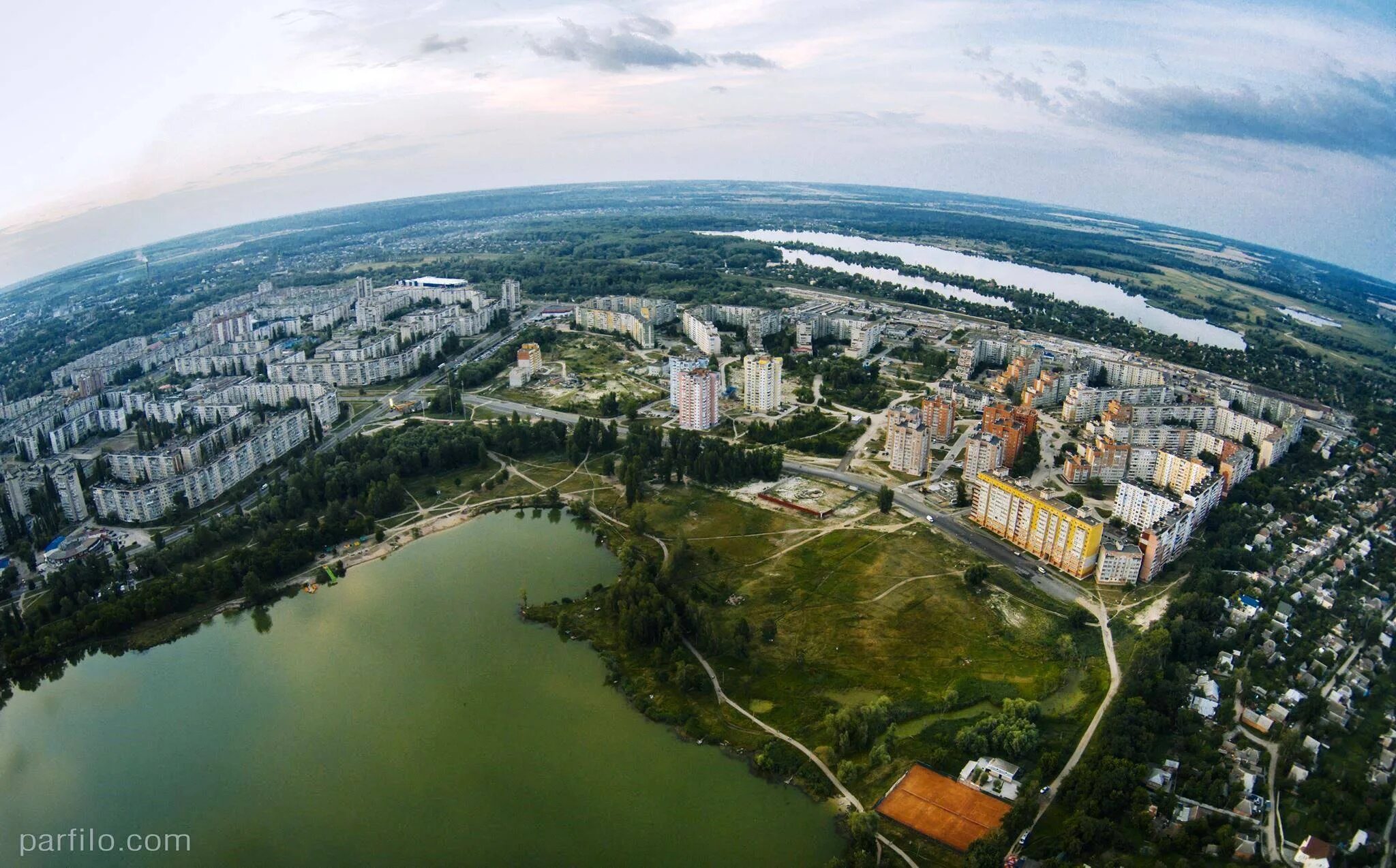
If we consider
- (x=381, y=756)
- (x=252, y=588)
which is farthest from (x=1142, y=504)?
(x=252, y=588)

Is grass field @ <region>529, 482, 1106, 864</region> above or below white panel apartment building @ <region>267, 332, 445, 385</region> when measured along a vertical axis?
below

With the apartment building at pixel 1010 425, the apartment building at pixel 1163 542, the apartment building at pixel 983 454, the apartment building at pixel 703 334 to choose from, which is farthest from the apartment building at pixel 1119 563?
the apartment building at pixel 703 334

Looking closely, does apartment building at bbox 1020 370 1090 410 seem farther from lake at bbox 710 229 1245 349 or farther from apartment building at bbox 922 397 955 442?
lake at bbox 710 229 1245 349

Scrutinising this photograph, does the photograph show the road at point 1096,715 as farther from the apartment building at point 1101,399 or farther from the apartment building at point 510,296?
the apartment building at point 510,296

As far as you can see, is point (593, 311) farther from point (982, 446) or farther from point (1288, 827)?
point (1288, 827)

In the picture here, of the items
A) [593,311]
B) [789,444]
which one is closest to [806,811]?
[789,444]

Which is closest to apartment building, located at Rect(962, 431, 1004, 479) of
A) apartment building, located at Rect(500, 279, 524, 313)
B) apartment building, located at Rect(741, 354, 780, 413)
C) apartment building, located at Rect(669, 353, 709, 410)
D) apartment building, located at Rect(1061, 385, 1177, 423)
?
apartment building, located at Rect(1061, 385, 1177, 423)
